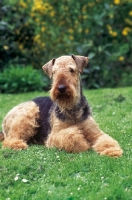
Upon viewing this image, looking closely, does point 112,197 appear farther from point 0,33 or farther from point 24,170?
point 0,33

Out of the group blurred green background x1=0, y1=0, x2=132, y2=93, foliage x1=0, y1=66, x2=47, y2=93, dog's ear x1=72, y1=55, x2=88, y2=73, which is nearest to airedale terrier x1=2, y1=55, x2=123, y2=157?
dog's ear x1=72, y1=55, x2=88, y2=73

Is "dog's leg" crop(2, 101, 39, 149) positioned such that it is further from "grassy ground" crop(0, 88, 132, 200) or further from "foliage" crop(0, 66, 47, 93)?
"foliage" crop(0, 66, 47, 93)

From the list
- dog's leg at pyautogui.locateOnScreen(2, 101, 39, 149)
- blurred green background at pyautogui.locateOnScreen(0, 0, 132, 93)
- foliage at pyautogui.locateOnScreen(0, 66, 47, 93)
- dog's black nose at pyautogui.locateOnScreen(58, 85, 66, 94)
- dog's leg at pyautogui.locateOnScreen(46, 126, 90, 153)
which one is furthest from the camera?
blurred green background at pyautogui.locateOnScreen(0, 0, 132, 93)

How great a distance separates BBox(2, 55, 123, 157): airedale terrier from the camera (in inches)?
237

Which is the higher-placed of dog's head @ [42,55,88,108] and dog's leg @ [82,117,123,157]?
dog's head @ [42,55,88,108]

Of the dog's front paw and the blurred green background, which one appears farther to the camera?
the blurred green background

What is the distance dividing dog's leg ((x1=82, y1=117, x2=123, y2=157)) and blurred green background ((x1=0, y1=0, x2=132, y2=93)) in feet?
19.2

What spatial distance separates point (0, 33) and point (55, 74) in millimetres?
7156

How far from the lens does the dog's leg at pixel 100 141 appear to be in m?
5.93

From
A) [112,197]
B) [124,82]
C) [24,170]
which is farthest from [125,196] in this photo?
[124,82]

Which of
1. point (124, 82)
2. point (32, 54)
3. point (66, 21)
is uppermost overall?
point (66, 21)

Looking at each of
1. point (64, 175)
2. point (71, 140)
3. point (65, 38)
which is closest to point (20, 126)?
point (71, 140)

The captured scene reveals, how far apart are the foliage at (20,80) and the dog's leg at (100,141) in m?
5.76

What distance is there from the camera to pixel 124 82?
1320cm
